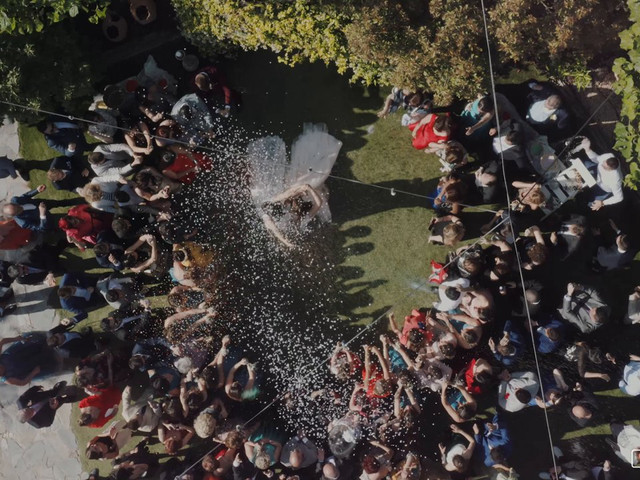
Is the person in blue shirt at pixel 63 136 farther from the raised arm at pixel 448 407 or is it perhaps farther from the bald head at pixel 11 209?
the raised arm at pixel 448 407

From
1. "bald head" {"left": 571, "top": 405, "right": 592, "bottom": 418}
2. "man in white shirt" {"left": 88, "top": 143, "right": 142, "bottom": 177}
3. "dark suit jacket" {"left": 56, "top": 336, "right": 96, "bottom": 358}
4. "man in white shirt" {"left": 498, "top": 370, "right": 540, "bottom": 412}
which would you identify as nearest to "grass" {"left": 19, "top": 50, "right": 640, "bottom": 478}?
"man in white shirt" {"left": 498, "top": 370, "right": 540, "bottom": 412}

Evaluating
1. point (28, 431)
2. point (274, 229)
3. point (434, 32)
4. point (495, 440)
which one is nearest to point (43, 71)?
point (274, 229)

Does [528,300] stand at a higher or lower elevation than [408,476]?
higher

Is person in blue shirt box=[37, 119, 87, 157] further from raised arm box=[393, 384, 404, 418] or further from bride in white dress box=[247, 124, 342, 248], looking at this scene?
raised arm box=[393, 384, 404, 418]

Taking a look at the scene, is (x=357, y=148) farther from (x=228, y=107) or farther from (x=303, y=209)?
(x=228, y=107)

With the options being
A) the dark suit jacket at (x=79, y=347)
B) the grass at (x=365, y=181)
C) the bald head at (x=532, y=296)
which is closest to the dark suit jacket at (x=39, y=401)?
the dark suit jacket at (x=79, y=347)

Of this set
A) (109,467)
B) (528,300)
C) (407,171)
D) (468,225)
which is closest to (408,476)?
(528,300)
